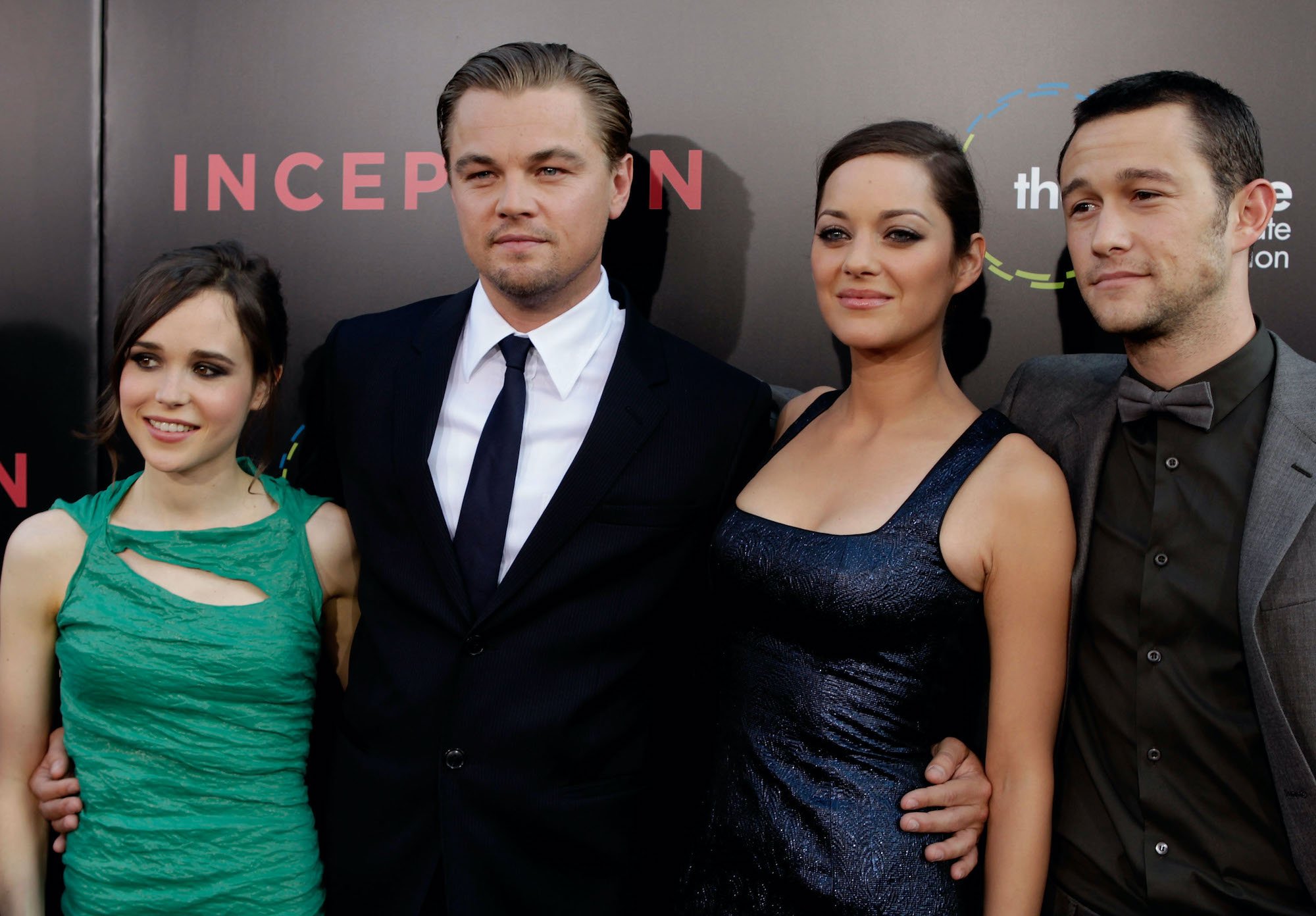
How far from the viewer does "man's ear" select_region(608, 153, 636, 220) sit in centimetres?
209

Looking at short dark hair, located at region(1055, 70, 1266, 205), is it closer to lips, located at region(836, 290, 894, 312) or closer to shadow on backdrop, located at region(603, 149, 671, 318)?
lips, located at region(836, 290, 894, 312)

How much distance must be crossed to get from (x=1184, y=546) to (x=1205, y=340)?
0.35 meters

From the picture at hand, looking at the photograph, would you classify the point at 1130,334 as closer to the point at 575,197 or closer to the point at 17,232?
the point at 575,197

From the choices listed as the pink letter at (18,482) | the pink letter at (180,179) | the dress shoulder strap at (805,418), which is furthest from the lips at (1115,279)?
the pink letter at (18,482)

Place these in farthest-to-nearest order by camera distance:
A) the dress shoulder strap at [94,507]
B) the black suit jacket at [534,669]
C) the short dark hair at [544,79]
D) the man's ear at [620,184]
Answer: the man's ear at [620,184] < the short dark hair at [544,79] < the dress shoulder strap at [94,507] < the black suit jacket at [534,669]

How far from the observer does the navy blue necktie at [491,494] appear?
1.80 m

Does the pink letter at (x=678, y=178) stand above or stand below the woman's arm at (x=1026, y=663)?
above

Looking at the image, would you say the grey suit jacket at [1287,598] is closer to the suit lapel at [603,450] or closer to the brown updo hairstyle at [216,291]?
A: the suit lapel at [603,450]

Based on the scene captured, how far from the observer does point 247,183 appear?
8.11ft

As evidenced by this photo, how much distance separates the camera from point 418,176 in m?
2.45

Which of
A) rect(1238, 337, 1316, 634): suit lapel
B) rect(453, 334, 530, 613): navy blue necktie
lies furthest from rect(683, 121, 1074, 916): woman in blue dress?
rect(453, 334, 530, 613): navy blue necktie

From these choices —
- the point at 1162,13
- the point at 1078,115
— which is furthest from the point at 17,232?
the point at 1162,13

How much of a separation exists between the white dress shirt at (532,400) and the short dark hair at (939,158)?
599mm

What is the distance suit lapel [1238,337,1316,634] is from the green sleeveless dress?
1.60 metres
